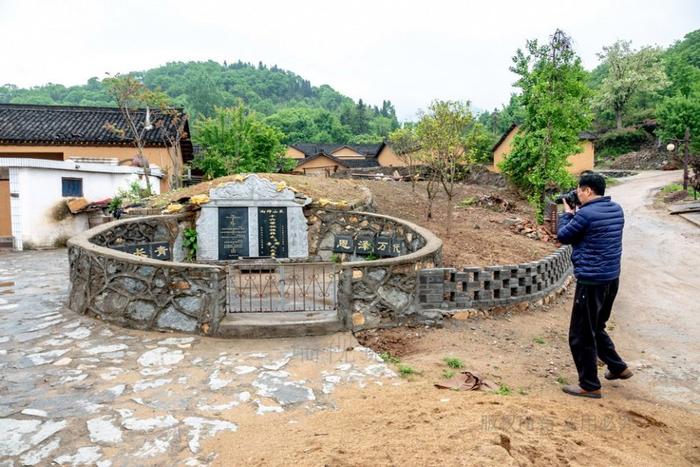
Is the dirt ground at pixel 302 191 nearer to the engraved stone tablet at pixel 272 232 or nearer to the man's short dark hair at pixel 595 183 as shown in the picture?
the engraved stone tablet at pixel 272 232

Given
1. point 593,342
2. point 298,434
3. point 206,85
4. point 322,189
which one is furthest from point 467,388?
point 206,85

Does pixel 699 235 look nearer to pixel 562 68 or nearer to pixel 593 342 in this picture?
pixel 562 68

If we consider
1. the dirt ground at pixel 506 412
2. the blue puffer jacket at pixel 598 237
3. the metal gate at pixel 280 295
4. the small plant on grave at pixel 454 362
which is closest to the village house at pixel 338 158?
the metal gate at pixel 280 295

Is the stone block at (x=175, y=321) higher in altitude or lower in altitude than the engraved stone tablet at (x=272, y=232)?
lower

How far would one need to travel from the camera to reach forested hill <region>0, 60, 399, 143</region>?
6975 cm

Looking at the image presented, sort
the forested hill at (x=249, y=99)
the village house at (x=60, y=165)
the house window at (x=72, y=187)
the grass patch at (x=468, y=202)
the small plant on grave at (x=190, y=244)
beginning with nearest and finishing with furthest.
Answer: the small plant on grave at (x=190, y=244)
the village house at (x=60, y=165)
the house window at (x=72, y=187)
the grass patch at (x=468, y=202)
the forested hill at (x=249, y=99)

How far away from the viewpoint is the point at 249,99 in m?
98.9

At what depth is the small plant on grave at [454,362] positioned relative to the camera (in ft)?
16.8

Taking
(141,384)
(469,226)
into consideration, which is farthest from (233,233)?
(469,226)

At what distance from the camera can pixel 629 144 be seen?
151 feet

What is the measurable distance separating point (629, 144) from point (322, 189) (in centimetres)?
4371

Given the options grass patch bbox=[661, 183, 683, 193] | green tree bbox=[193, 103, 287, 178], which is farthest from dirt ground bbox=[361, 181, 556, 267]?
grass patch bbox=[661, 183, 683, 193]

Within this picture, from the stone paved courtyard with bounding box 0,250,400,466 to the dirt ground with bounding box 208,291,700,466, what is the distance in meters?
0.33

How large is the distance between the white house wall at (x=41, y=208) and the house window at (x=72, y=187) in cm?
10
